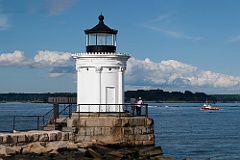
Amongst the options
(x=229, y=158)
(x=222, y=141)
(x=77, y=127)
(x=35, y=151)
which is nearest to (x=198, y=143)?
(x=222, y=141)

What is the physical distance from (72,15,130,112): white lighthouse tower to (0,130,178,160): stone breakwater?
266 cm

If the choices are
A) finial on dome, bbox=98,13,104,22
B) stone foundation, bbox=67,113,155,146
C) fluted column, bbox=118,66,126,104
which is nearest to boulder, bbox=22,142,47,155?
stone foundation, bbox=67,113,155,146

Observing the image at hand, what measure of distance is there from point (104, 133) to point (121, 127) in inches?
32.2

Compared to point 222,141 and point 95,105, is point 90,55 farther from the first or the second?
point 222,141

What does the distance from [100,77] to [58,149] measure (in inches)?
192

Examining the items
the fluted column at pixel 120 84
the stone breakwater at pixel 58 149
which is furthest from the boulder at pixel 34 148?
the fluted column at pixel 120 84

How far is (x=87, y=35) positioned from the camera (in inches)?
1047

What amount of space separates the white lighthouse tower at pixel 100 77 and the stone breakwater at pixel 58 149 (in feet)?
8.72

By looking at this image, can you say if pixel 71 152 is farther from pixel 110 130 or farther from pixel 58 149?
pixel 110 130

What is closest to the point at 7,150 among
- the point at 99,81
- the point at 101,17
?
the point at 99,81

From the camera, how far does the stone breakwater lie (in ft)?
67.9

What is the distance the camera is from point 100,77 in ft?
83.9

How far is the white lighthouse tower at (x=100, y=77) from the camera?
83.6 feet

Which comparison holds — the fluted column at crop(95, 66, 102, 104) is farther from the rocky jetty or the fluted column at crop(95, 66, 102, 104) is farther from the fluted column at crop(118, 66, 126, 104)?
the rocky jetty
